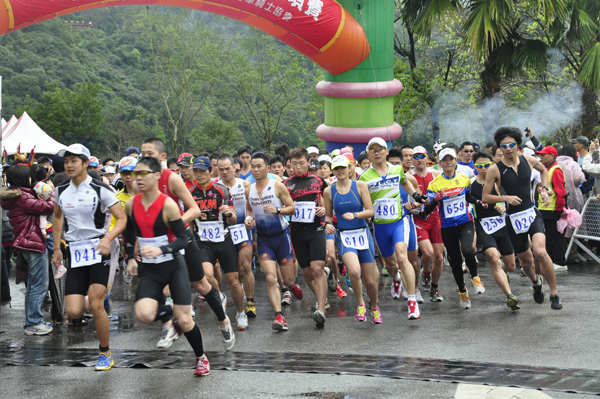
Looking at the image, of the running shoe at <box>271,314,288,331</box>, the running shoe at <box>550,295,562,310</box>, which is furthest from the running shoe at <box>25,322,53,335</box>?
the running shoe at <box>550,295,562,310</box>

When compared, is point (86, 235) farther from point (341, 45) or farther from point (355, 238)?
point (341, 45)

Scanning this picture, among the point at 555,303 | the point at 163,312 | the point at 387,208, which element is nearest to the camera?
the point at 163,312

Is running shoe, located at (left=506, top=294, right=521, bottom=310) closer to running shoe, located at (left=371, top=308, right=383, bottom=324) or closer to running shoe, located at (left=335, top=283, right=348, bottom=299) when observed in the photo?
running shoe, located at (left=371, top=308, right=383, bottom=324)

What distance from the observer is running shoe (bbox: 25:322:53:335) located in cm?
767

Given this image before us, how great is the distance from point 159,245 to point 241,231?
2.21 metres

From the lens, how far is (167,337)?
664 centimetres

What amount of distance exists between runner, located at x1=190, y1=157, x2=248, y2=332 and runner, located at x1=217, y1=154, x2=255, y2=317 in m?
0.25

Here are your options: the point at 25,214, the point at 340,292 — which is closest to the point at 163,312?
the point at 25,214

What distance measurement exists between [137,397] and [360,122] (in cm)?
937

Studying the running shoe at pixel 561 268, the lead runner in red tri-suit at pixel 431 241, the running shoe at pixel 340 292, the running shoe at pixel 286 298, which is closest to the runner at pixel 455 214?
the lead runner in red tri-suit at pixel 431 241

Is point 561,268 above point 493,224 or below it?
below

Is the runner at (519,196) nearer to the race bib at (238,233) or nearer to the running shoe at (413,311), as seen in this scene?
the running shoe at (413,311)

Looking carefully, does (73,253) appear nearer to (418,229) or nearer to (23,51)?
(418,229)

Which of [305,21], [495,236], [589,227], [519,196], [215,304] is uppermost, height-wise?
[305,21]
